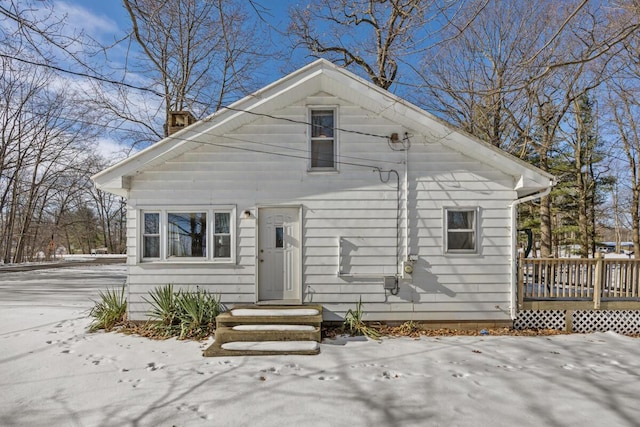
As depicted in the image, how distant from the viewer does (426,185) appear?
6.84 metres

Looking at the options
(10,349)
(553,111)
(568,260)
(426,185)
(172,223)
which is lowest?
(10,349)

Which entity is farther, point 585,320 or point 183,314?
point 585,320

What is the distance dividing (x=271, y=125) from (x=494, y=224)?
5.03m

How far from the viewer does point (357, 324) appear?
652 centimetres

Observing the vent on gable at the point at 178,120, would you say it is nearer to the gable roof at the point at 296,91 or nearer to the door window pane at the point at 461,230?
the gable roof at the point at 296,91

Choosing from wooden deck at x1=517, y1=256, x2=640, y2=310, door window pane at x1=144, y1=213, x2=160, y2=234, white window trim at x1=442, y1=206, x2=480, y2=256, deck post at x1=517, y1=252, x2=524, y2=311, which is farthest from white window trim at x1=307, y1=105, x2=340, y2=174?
wooden deck at x1=517, y1=256, x2=640, y2=310

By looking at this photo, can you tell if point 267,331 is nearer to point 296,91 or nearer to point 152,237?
point 152,237

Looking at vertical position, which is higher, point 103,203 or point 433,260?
point 103,203

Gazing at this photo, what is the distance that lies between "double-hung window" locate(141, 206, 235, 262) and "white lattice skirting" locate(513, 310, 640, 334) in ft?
21.1

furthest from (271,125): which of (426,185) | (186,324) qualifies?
(186,324)

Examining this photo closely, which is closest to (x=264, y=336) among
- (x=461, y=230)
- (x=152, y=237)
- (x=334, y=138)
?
(x=152, y=237)

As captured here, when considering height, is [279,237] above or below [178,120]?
below

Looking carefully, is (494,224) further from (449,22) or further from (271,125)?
(271,125)

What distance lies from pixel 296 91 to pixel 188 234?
146 inches
